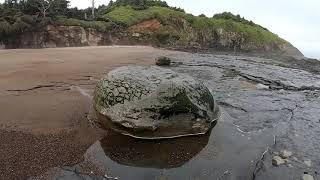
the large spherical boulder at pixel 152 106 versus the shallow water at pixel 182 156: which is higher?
the large spherical boulder at pixel 152 106

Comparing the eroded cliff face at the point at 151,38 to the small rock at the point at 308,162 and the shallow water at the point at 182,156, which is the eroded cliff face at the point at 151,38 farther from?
the small rock at the point at 308,162

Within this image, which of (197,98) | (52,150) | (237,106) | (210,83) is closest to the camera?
(52,150)

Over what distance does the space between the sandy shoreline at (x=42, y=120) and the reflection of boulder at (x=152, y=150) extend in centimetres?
43

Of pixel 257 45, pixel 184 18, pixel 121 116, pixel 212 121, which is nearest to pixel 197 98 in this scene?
pixel 212 121

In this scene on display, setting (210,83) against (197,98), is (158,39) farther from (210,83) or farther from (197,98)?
(197,98)

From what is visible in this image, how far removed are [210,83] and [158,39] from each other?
72.9 feet

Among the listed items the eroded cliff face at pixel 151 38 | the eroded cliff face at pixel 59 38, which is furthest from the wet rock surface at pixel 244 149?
the eroded cliff face at pixel 151 38

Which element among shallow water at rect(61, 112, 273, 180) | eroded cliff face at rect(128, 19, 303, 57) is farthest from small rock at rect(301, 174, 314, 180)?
eroded cliff face at rect(128, 19, 303, 57)

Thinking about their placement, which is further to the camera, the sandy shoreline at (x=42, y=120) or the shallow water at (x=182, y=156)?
the sandy shoreline at (x=42, y=120)

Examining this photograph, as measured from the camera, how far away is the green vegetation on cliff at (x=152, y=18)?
2603 cm

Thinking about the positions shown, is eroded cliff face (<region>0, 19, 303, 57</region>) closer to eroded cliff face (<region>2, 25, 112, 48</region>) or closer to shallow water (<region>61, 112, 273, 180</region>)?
eroded cliff face (<region>2, 25, 112, 48</region>)

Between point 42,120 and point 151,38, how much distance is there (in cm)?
2712

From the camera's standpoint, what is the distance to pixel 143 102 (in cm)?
680

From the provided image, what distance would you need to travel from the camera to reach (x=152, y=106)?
22.1 ft
